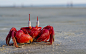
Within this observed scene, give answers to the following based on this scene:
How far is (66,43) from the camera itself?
5.17 metres

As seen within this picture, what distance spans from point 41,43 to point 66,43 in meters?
0.83

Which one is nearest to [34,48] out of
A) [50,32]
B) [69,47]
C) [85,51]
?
[50,32]

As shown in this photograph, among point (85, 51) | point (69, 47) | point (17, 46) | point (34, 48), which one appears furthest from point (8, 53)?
point (85, 51)

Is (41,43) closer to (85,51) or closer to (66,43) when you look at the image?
(66,43)

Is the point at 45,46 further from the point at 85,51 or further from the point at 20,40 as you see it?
the point at 85,51

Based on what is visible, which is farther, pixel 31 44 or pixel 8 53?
pixel 31 44

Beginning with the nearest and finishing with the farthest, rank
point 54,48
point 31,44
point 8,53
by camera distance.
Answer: point 8,53
point 54,48
point 31,44

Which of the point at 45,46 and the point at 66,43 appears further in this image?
the point at 66,43

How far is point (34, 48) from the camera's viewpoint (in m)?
4.59

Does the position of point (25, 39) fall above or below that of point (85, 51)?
above

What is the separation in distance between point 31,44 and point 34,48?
0.45 metres

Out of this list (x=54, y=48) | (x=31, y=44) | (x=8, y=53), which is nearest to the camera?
(x=8, y=53)

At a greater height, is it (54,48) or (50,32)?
(50,32)

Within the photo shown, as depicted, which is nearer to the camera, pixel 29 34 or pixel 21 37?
pixel 21 37
